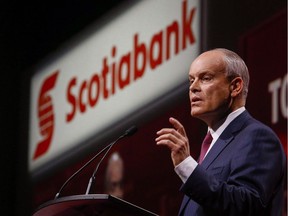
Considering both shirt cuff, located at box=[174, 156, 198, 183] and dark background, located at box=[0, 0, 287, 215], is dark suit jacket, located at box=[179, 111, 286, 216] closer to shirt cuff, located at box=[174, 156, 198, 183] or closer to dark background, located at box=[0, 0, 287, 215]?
shirt cuff, located at box=[174, 156, 198, 183]

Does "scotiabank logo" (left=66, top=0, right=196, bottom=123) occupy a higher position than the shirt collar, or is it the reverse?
the shirt collar

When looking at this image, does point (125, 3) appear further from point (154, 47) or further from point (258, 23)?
point (258, 23)

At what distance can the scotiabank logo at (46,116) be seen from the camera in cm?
493

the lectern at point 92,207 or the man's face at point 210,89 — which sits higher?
the man's face at point 210,89

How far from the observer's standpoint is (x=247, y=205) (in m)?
1.94

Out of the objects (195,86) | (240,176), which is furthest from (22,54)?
(240,176)

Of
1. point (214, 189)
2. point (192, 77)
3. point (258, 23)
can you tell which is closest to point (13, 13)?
point (258, 23)

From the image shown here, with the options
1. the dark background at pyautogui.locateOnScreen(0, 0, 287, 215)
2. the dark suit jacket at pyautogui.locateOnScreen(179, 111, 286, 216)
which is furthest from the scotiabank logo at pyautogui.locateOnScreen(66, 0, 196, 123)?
the dark suit jacket at pyautogui.locateOnScreen(179, 111, 286, 216)

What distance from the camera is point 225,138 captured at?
84.7 inches

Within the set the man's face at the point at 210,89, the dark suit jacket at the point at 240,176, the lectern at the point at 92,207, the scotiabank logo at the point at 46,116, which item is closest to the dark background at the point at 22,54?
the scotiabank logo at the point at 46,116

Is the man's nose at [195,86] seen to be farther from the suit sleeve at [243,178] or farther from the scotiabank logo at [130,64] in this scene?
the scotiabank logo at [130,64]

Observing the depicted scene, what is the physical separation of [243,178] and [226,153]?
0.39ft

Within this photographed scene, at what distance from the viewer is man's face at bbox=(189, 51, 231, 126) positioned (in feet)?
7.12

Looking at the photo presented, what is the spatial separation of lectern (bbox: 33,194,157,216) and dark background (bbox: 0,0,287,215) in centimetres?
277
